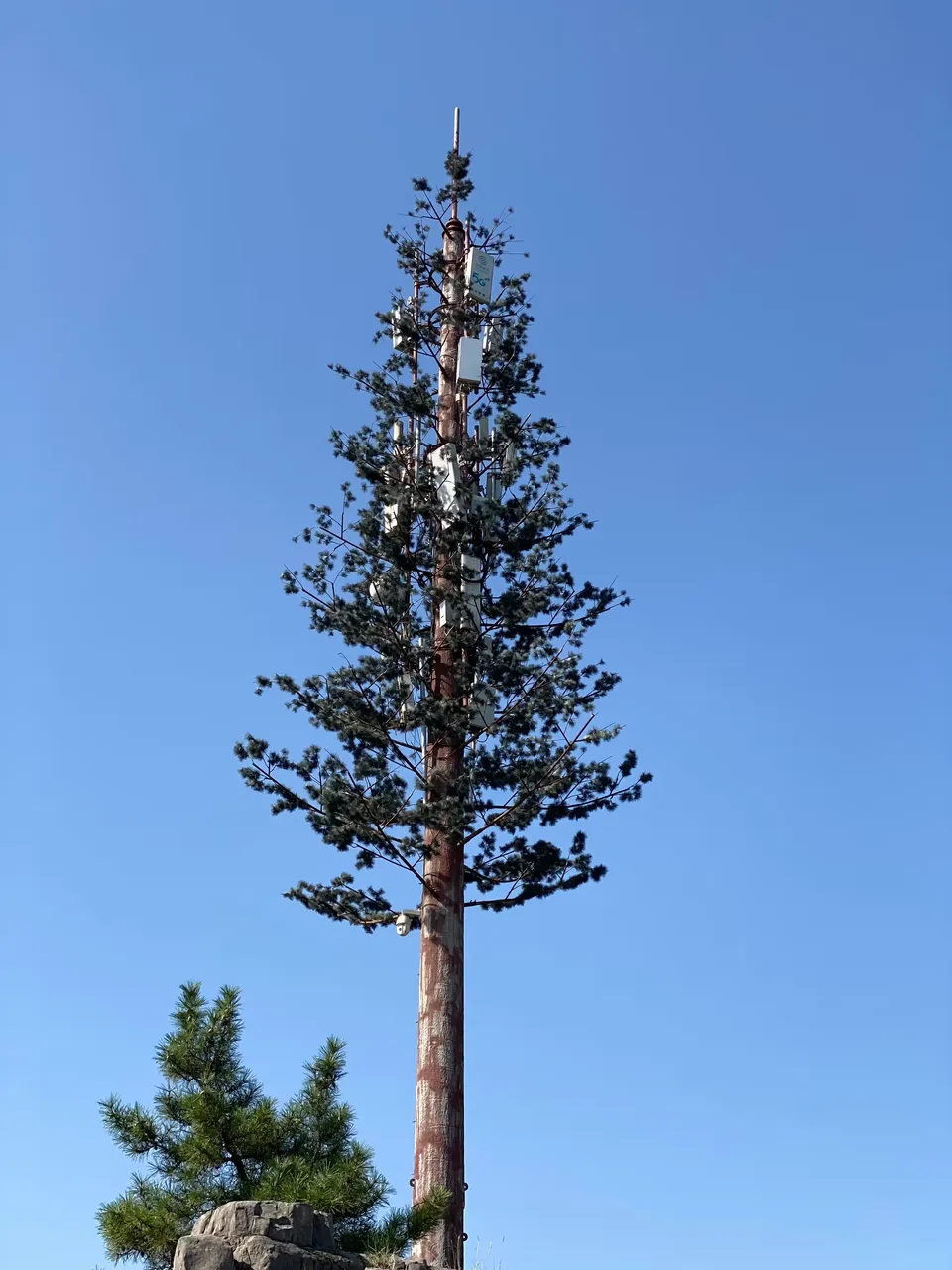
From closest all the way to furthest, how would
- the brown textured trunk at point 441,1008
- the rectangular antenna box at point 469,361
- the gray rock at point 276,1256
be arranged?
1. the gray rock at point 276,1256
2. the brown textured trunk at point 441,1008
3. the rectangular antenna box at point 469,361

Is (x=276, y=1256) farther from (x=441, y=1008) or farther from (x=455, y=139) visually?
(x=455, y=139)

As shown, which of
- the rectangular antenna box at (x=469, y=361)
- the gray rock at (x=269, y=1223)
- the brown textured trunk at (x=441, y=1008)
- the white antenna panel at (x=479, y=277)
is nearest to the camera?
the gray rock at (x=269, y=1223)

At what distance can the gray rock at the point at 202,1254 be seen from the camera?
329 inches

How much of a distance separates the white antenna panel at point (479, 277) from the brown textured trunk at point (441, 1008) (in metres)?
3.19

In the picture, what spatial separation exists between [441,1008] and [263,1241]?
A: 4078 millimetres

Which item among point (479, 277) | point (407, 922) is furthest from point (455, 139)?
point (407, 922)

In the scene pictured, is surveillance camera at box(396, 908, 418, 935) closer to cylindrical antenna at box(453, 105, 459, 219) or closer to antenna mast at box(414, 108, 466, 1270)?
antenna mast at box(414, 108, 466, 1270)

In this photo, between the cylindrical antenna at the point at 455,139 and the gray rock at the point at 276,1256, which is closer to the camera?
the gray rock at the point at 276,1256

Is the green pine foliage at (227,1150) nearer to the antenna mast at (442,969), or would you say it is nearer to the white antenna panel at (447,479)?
the antenna mast at (442,969)

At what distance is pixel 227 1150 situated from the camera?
10.7 metres

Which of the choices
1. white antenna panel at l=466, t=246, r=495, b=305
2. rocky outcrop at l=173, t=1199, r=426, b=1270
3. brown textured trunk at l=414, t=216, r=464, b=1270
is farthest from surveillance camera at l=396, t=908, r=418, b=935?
white antenna panel at l=466, t=246, r=495, b=305

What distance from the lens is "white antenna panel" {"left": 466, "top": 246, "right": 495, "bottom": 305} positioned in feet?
50.4

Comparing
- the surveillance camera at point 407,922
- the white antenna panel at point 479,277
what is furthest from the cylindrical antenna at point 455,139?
the surveillance camera at point 407,922

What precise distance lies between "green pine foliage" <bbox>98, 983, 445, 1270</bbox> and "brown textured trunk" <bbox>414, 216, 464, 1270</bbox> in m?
1.00
